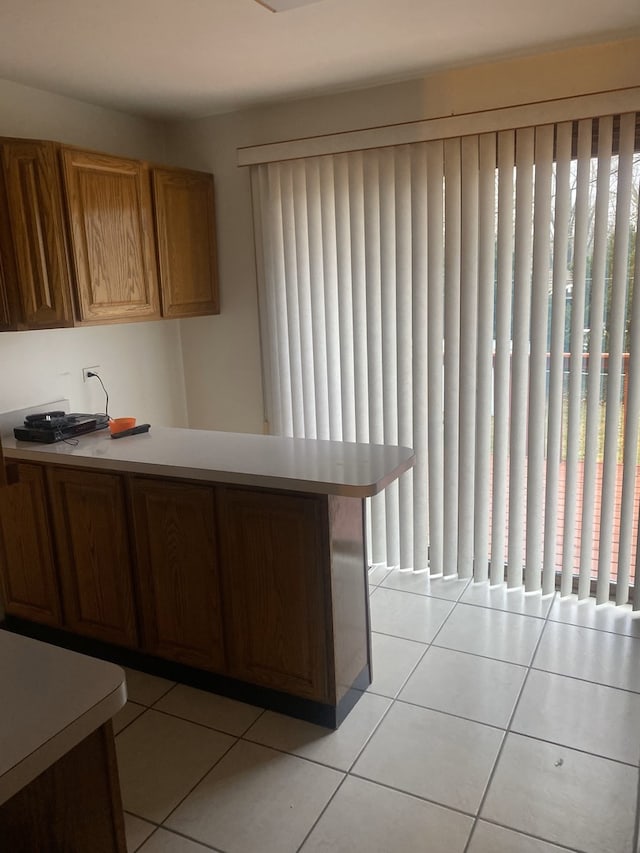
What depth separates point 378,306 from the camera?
314 cm

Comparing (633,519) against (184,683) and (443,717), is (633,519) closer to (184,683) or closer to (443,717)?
(443,717)

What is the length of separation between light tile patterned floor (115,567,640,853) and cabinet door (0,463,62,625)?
0.53 m

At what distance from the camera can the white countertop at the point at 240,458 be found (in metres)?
2.08

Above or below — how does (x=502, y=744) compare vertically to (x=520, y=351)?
below

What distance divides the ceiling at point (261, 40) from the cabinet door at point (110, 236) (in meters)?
0.36

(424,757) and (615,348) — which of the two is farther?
(615,348)

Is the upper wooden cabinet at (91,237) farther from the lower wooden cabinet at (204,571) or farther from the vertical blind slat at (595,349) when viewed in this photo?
the vertical blind slat at (595,349)

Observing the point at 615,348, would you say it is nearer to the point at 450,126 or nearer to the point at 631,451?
the point at 631,451

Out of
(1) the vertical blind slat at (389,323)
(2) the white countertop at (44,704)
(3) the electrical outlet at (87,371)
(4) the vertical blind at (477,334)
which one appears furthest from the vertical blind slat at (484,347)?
(2) the white countertop at (44,704)

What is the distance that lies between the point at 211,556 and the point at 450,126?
6.57 feet

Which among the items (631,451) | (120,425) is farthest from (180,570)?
(631,451)

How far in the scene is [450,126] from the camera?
9.06 ft

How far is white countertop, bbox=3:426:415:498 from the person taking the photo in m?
2.08

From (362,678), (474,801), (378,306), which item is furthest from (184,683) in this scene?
(378,306)
